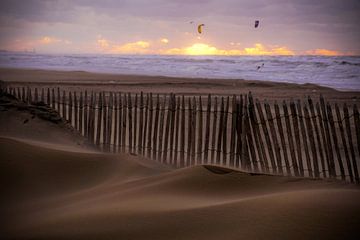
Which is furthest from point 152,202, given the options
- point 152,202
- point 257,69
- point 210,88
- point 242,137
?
point 257,69

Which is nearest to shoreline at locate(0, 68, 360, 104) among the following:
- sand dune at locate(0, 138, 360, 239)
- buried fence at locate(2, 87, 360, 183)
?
buried fence at locate(2, 87, 360, 183)

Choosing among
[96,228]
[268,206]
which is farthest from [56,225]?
[268,206]

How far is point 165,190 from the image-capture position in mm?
3641

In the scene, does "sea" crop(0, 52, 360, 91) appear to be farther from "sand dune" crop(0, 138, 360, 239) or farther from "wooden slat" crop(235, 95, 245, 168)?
"sand dune" crop(0, 138, 360, 239)

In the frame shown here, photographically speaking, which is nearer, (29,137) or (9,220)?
(9,220)

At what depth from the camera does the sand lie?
248 centimetres

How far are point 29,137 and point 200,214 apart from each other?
4.31 m

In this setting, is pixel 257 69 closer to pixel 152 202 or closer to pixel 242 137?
pixel 242 137

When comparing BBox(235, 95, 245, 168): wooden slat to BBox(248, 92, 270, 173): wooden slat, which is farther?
BBox(235, 95, 245, 168): wooden slat

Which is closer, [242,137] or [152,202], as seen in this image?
[152,202]

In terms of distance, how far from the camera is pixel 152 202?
323 cm

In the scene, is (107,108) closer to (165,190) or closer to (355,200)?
(165,190)

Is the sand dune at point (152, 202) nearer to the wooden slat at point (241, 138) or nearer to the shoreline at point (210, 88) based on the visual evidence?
the wooden slat at point (241, 138)

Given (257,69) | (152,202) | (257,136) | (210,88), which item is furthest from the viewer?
(257,69)
